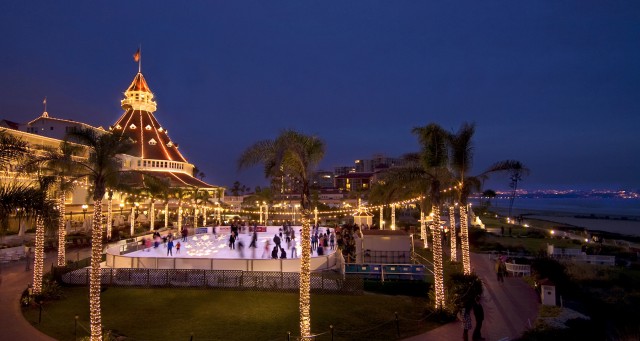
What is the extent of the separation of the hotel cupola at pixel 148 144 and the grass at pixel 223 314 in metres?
41.7

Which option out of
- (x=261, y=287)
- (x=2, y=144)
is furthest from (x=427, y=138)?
(x=2, y=144)

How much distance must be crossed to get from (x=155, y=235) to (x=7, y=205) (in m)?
22.4

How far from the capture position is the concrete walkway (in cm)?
1220

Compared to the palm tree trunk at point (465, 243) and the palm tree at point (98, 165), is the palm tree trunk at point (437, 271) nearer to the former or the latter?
the palm tree trunk at point (465, 243)

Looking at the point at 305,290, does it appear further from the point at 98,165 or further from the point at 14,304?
the point at 14,304

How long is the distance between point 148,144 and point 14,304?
50.4 m

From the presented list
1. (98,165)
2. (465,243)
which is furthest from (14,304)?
(465,243)

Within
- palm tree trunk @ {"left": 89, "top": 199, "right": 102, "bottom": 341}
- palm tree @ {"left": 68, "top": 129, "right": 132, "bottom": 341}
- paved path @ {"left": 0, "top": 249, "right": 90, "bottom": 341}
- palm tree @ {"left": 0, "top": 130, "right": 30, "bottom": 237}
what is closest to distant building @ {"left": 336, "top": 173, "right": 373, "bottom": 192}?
paved path @ {"left": 0, "top": 249, "right": 90, "bottom": 341}

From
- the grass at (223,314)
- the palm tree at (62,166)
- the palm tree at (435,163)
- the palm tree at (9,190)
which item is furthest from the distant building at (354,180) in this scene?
the palm tree at (9,190)

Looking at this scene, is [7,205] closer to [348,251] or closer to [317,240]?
[348,251]

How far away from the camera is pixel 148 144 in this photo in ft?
207

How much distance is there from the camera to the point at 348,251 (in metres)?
24.1

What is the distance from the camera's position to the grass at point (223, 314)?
12.6 m

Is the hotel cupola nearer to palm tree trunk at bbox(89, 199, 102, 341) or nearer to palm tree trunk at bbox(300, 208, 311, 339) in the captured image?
palm tree trunk at bbox(89, 199, 102, 341)
